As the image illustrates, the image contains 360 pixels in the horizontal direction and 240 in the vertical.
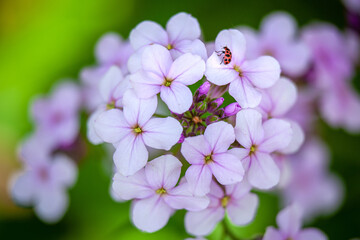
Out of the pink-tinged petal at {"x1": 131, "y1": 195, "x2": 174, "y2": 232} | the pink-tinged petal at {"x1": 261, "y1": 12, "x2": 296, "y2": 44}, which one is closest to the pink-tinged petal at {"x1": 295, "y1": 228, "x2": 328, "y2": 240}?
the pink-tinged petal at {"x1": 131, "y1": 195, "x2": 174, "y2": 232}

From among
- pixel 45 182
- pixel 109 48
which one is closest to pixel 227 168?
pixel 109 48

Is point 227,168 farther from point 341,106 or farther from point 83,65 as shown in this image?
point 83,65

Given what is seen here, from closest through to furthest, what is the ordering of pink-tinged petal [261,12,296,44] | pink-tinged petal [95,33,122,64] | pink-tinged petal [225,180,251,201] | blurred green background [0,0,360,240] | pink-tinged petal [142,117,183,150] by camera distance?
pink-tinged petal [142,117,183,150] < pink-tinged petal [225,180,251,201] < pink-tinged petal [95,33,122,64] < pink-tinged petal [261,12,296,44] < blurred green background [0,0,360,240]

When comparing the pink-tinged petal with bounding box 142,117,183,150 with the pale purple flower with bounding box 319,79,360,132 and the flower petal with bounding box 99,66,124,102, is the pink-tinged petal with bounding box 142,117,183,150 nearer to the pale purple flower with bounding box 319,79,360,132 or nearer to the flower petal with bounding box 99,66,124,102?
the flower petal with bounding box 99,66,124,102

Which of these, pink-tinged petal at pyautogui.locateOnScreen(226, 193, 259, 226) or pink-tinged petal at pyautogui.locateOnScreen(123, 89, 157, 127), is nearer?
pink-tinged petal at pyautogui.locateOnScreen(123, 89, 157, 127)

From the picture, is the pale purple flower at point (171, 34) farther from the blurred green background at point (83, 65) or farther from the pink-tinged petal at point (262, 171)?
the blurred green background at point (83, 65)

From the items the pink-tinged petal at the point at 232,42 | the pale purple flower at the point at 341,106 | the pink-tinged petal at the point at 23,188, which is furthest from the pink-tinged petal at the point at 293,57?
the pink-tinged petal at the point at 23,188
